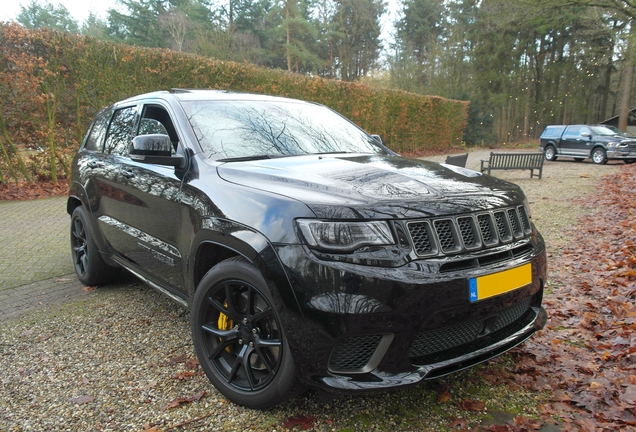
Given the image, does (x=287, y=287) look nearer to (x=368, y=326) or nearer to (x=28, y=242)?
(x=368, y=326)

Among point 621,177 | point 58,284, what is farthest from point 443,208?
point 621,177

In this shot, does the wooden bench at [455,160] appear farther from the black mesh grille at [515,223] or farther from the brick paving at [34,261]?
the brick paving at [34,261]

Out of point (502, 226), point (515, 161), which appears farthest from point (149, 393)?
point (515, 161)

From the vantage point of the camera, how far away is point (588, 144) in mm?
18547

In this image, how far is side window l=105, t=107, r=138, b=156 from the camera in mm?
3736

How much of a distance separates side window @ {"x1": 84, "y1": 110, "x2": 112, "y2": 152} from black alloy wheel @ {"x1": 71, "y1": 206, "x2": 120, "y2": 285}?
63 centimetres

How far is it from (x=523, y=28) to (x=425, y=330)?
124ft

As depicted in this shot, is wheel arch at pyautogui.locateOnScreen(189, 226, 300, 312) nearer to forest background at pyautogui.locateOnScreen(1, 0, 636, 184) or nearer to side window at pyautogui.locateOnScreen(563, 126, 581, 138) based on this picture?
side window at pyautogui.locateOnScreen(563, 126, 581, 138)

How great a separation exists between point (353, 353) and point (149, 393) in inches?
54.4

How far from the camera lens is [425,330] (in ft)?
6.58

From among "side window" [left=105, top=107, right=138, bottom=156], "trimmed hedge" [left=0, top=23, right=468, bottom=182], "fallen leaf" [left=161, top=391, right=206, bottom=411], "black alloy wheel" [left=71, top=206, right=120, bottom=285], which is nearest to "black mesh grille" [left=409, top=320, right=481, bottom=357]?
"fallen leaf" [left=161, top=391, right=206, bottom=411]

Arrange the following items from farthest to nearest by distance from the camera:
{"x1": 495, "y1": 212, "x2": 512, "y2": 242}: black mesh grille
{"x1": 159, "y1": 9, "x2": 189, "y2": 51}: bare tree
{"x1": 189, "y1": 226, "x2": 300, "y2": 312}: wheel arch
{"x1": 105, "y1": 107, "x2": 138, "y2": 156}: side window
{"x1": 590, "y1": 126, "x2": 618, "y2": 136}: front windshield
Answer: {"x1": 159, "y1": 9, "x2": 189, "y2": 51}: bare tree
{"x1": 590, "y1": 126, "x2": 618, "y2": 136}: front windshield
{"x1": 105, "y1": 107, "x2": 138, "y2": 156}: side window
{"x1": 495, "y1": 212, "x2": 512, "y2": 242}: black mesh grille
{"x1": 189, "y1": 226, "x2": 300, "y2": 312}: wheel arch

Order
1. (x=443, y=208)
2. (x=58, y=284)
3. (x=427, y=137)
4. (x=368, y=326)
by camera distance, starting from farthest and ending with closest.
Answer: (x=427, y=137) < (x=58, y=284) < (x=443, y=208) < (x=368, y=326)

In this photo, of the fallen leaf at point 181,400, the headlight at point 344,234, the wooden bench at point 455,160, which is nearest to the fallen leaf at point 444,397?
the headlight at point 344,234
